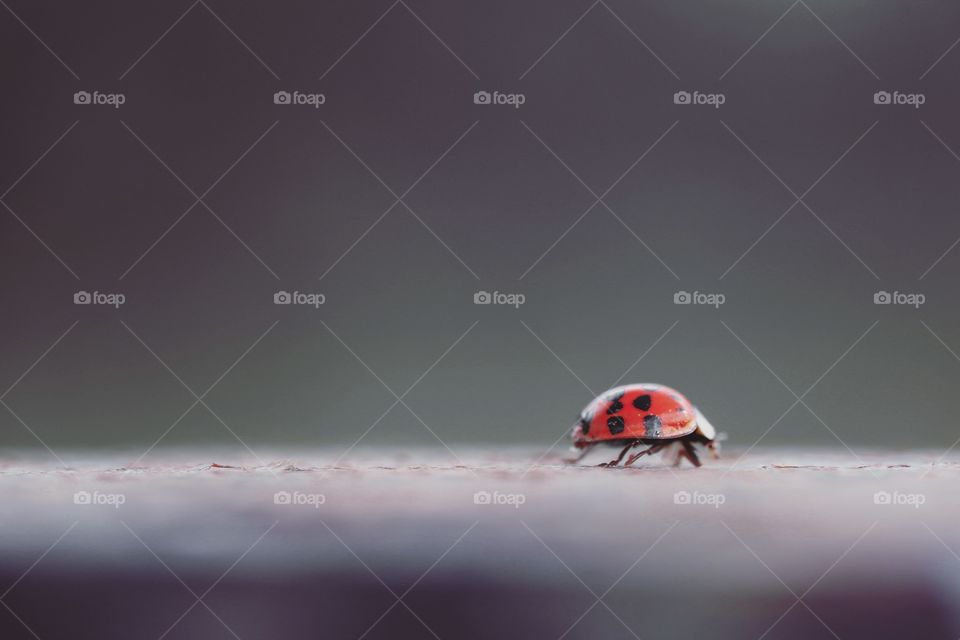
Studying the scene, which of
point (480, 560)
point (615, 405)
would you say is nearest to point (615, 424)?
point (615, 405)

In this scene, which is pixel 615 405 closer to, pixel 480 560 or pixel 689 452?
pixel 689 452

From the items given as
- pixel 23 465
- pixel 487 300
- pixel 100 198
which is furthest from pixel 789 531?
pixel 100 198

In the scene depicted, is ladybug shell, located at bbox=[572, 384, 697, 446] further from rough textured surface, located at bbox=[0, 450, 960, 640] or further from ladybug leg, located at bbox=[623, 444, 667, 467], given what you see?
rough textured surface, located at bbox=[0, 450, 960, 640]

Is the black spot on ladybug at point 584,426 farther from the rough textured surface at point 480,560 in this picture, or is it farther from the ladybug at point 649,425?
the rough textured surface at point 480,560

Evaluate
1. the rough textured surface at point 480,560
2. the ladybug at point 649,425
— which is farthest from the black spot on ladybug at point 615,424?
the rough textured surface at point 480,560

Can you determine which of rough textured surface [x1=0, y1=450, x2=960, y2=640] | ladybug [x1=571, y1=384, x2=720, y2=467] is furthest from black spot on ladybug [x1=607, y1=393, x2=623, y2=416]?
rough textured surface [x1=0, y1=450, x2=960, y2=640]
